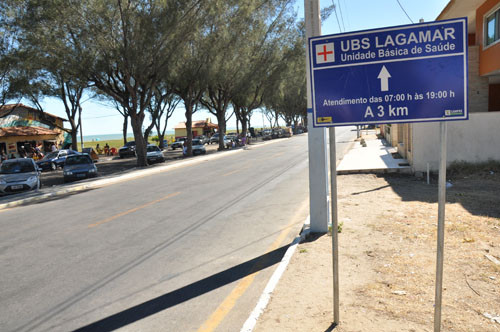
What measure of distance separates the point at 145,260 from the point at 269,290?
243cm

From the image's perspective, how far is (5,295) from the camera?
16.4 feet

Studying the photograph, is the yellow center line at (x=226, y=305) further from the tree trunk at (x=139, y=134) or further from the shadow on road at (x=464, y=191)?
the tree trunk at (x=139, y=134)

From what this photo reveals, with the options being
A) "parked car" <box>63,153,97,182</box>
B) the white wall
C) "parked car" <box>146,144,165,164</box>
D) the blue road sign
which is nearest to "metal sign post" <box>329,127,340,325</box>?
the blue road sign

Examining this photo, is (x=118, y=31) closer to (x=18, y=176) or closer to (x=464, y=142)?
(x=18, y=176)

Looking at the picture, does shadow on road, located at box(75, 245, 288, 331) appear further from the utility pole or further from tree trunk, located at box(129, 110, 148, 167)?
tree trunk, located at box(129, 110, 148, 167)

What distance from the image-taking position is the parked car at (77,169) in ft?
61.4

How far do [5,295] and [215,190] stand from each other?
7848 mm

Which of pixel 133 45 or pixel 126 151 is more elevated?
pixel 133 45

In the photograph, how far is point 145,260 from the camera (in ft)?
19.8

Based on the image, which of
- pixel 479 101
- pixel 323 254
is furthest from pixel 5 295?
pixel 479 101

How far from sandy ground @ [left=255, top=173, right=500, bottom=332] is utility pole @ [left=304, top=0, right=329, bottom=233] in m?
0.40

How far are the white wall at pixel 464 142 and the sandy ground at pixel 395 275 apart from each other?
5.09m

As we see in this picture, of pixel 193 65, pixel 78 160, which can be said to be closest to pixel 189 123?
pixel 193 65

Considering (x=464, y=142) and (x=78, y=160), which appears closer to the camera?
(x=464, y=142)
